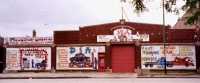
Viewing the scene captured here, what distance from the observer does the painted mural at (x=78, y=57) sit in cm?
3728

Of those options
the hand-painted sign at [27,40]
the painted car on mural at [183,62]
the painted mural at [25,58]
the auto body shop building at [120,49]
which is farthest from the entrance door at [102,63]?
the painted car on mural at [183,62]

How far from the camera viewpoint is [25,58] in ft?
127

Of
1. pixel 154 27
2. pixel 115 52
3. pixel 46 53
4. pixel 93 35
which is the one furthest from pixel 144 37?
pixel 46 53

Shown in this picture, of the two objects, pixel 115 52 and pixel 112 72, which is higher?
pixel 115 52

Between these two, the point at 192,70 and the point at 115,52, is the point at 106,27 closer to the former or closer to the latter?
the point at 115,52

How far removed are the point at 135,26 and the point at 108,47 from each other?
4164mm

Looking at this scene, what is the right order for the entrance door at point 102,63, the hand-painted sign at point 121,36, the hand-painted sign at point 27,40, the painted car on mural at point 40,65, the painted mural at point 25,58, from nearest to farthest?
1. the hand-painted sign at point 121,36
2. the entrance door at point 102,63
3. the hand-painted sign at point 27,40
4. the painted car on mural at point 40,65
5. the painted mural at point 25,58

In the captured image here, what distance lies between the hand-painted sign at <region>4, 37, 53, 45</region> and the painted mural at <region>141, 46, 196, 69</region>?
12009 mm

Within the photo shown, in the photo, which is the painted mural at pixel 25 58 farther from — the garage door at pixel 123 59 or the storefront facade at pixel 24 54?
the garage door at pixel 123 59

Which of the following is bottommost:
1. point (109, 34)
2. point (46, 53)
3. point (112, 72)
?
point (112, 72)

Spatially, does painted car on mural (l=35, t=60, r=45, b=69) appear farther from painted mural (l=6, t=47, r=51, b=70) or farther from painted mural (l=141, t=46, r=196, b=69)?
painted mural (l=141, t=46, r=196, b=69)

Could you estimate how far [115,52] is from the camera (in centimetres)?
3709

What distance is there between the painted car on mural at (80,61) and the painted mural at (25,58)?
12.9ft

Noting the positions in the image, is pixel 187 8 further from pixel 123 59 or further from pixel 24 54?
pixel 24 54
